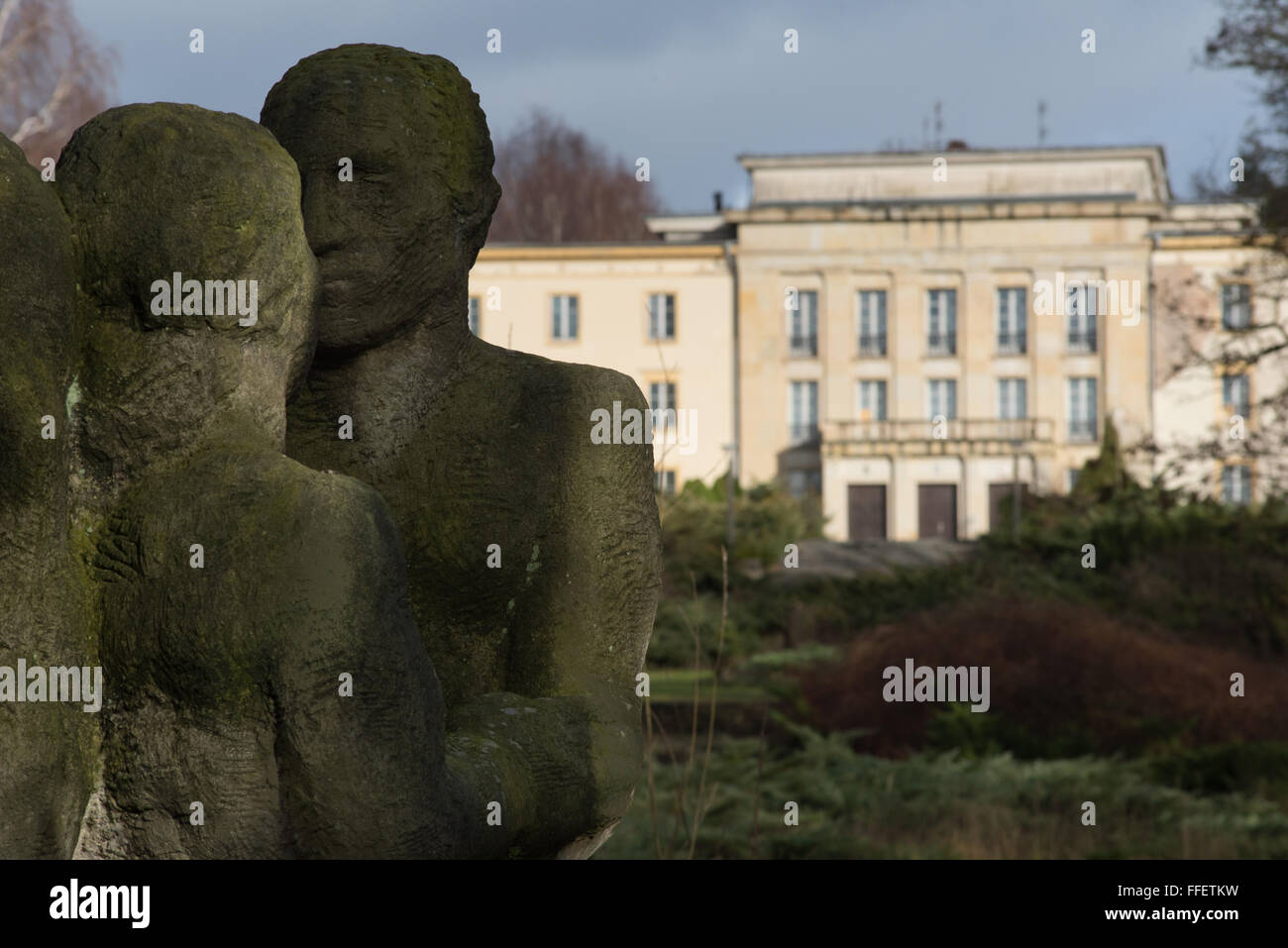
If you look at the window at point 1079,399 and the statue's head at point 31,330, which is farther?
the window at point 1079,399

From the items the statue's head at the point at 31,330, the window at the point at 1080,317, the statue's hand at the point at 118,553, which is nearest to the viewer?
the statue's head at the point at 31,330

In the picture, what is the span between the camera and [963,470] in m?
44.9

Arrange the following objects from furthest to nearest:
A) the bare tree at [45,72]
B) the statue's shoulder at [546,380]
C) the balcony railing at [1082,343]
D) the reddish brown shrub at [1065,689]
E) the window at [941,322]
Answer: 1. the window at [941,322]
2. the balcony railing at [1082,343]
3. the bare tree at [45,72]
4. the reddish brown shrub at [1065,689]
5. the statue's shoulder at [546,380]

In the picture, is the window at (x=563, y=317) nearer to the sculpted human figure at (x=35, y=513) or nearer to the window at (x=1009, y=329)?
the window at (x=1009, y=329)

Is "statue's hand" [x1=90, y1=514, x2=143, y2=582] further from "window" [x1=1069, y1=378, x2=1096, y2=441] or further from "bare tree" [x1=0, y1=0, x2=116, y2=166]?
"window" [x1=1069, y1=378, x2=1096, y2=441]

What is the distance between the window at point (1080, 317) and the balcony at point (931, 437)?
8.86ft

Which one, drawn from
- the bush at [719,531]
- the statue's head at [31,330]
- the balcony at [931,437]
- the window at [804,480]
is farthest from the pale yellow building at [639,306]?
the statue's head at [31,330]

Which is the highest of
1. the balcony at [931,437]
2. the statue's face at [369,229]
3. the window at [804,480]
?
the balcony at [931,437]

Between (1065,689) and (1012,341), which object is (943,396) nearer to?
(1012,341)

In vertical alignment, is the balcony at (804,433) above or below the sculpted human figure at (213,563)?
above

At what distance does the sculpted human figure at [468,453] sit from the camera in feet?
6.68

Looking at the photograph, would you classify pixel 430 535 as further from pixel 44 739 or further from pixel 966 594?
pixel 966 594

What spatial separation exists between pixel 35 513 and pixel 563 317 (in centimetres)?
4621
